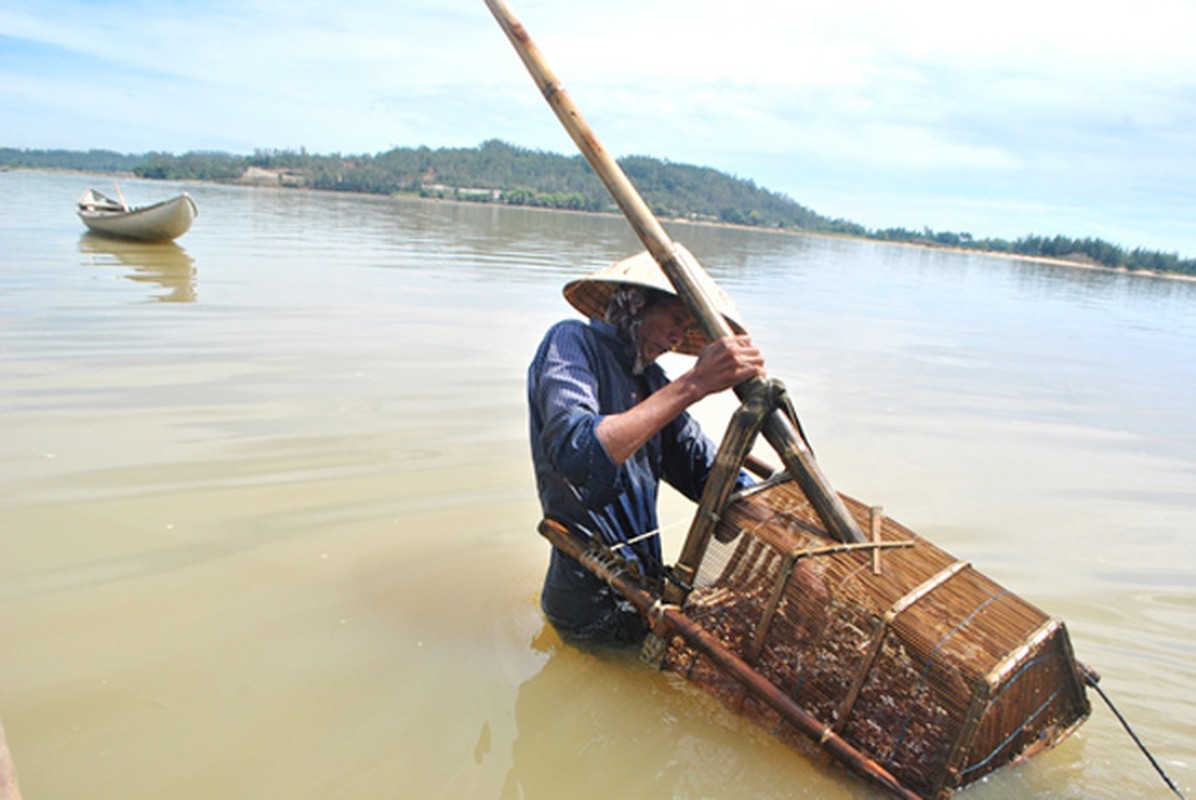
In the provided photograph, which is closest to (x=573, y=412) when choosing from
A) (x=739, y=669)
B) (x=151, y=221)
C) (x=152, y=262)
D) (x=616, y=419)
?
(x=616, y=419)

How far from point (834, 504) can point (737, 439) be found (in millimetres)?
323

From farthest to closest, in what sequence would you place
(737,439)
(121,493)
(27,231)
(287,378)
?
(27,231) → (287,378) → (121,493) → (737,439)

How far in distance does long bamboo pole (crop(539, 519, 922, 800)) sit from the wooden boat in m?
13.7

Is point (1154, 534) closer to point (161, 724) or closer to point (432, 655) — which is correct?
point (432, 655)

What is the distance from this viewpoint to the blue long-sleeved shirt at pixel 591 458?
2182 mm

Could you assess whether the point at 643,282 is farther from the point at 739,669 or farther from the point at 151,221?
the point at 151,221

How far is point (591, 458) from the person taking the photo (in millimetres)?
2137

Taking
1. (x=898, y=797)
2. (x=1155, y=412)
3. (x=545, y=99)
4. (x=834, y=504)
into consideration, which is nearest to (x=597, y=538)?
(x=834, y=504)

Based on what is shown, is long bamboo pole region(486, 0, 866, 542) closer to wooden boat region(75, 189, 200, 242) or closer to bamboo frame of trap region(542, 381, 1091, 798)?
bamboo frame of trap region(542, 381, 1091, 798)

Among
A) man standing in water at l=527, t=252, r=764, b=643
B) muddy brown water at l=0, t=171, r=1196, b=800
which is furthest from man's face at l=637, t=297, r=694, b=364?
muddy brown water at l=0, t=171, r=1196, b=800

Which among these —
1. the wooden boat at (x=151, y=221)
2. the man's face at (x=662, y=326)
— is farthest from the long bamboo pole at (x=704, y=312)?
the wooden boat at (x=151, y=221)

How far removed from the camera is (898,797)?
198cm

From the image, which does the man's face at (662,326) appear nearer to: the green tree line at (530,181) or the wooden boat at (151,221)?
the wooden boat at (151,221)

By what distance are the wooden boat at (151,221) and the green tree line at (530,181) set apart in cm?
6069
